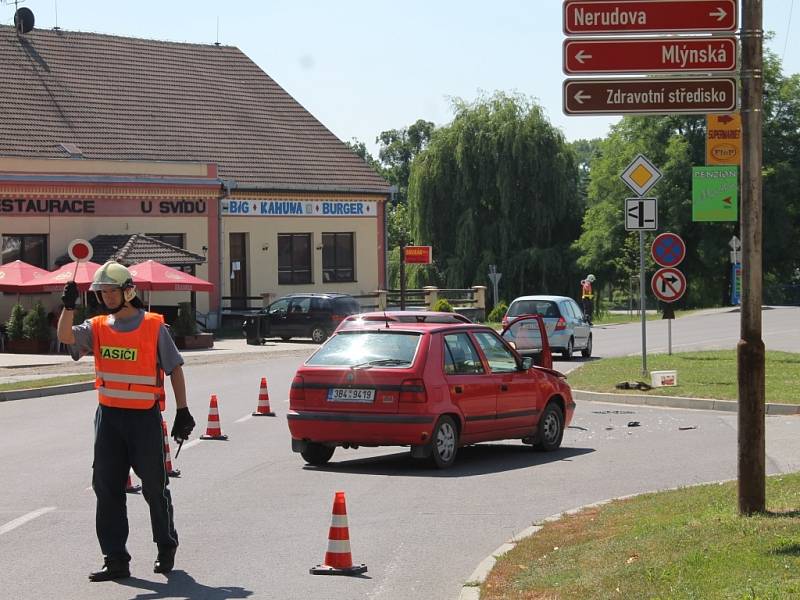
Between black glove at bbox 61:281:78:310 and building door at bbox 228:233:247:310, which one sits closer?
black glove at bbox 61:281:78:310

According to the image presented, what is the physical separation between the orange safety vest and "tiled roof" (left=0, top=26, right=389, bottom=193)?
1624 inches

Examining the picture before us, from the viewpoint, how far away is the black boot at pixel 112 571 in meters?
8.75

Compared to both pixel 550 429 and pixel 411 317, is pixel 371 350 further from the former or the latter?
pixel 411 317

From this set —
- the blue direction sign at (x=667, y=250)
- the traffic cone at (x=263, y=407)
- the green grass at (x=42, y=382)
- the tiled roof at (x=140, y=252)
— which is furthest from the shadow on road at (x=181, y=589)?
the tiled roof at (x=140, y=252)

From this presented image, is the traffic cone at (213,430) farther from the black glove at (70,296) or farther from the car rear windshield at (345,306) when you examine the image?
the car rear windshield at (345,306)

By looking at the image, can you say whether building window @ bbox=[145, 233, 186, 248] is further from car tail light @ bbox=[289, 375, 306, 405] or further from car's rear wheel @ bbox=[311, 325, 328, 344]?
car tail light @ bbox=[289, 375, 306, 405]

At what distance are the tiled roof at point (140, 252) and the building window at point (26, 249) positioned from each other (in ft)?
1.95

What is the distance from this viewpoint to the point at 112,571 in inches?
345

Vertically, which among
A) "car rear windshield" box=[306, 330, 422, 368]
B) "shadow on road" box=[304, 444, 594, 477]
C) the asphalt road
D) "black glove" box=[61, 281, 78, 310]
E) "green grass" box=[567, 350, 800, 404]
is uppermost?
"black glove" box=[61, 281, 78, 310]

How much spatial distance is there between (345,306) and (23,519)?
3385 centimetres

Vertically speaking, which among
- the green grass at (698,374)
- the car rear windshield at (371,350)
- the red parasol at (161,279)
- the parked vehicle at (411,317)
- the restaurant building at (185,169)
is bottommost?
the green grass at (698,374)

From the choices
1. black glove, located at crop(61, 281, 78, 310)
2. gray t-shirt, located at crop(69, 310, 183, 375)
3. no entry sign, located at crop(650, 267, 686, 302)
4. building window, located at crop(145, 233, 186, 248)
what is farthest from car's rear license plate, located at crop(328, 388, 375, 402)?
building window, located at crop(145, 233, 186, 248)

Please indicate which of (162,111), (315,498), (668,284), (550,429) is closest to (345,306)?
(162,111)

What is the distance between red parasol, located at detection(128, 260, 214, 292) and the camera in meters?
39.8
